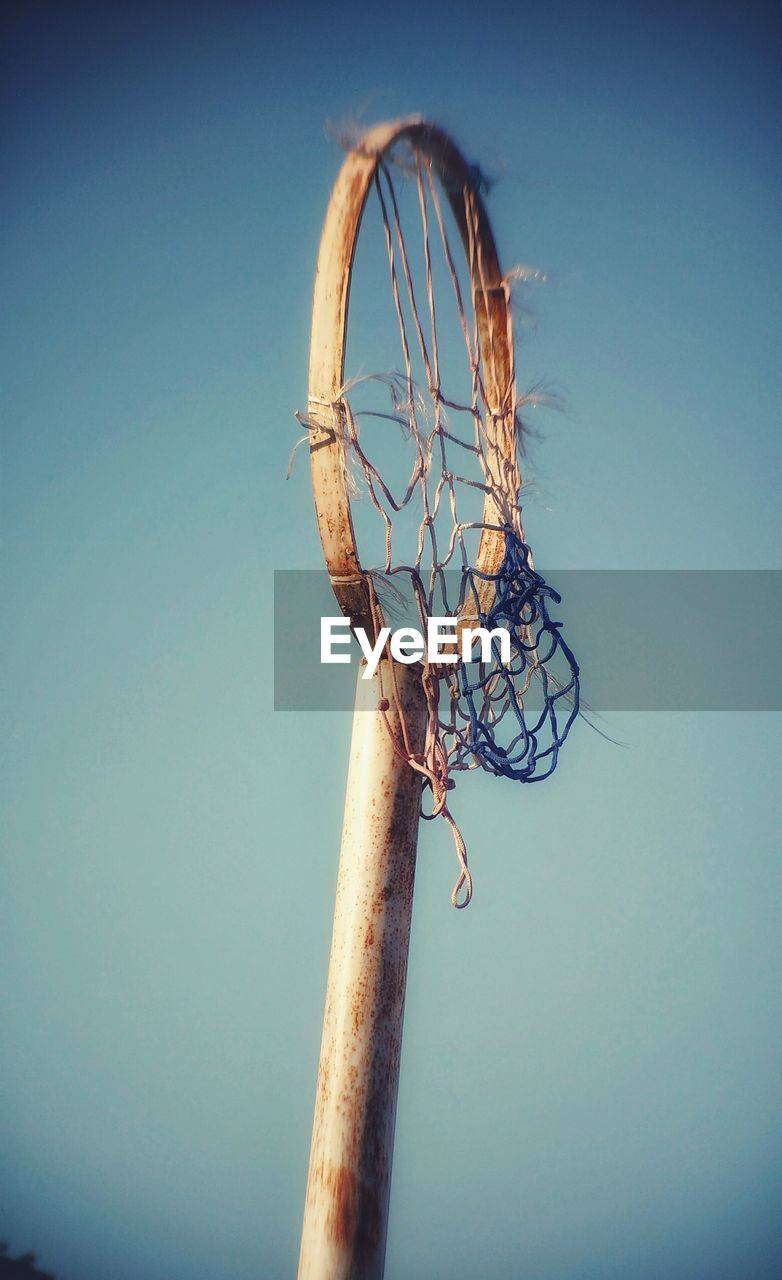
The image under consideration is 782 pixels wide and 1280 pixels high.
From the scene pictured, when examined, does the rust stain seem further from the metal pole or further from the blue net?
the blue net

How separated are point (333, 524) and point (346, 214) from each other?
791mm

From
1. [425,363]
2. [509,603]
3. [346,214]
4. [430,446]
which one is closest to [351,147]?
[346,214]

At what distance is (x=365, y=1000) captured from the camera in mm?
1952

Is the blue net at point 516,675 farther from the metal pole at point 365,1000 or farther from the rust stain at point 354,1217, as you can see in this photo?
the rust stain at point 354,1217

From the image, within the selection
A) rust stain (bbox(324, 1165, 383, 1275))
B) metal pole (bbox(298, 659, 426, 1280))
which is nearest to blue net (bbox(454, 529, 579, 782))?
metal pole (bbox(298, 659, 426, 1280))

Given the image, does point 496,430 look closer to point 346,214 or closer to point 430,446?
point 430,446

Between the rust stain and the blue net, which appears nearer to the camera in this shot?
the rust stain

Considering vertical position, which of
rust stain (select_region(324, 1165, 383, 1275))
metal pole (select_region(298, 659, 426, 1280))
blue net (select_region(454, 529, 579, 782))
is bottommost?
rust stain (select_region(324, 1165, 383, 1275))

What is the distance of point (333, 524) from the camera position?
2.10 metres

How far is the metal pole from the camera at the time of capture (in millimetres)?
1827

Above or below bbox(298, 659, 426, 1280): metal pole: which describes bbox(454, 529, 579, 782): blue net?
above

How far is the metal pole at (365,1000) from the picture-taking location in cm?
183

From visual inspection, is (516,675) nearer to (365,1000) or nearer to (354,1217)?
(365,1000)

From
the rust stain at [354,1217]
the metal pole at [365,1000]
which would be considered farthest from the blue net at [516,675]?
the rust stain at [354,1217]
